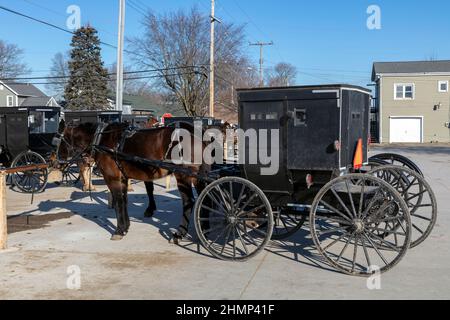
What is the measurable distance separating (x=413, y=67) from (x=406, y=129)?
628 cm

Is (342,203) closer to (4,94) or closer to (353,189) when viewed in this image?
(353,189)

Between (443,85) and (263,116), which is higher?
(443,85)

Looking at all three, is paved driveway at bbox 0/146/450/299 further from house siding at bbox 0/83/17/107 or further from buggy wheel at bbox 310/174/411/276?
house siding at bbox 0/83/17/107

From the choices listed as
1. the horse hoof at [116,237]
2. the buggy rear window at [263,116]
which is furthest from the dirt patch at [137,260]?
the buggy rear window at [263,116]

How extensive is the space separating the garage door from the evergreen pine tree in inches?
1144

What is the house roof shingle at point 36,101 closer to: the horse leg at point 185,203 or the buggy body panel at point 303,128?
the horse leg at point 185,203

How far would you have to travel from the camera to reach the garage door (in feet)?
155

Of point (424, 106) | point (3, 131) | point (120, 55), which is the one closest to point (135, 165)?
point (3, 131)

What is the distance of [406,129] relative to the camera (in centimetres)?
4744

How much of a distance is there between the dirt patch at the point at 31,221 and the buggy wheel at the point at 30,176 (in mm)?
3399

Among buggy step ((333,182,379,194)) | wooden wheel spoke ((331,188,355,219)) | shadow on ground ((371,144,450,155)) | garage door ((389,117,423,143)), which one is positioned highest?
garage door ((389,117,423,143))

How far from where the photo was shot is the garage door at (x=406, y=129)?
155 ft

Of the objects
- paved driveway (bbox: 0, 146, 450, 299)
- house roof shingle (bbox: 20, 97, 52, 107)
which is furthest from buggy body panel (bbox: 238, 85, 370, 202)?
house roof shingle (bbox: 20, 97, 52, 107)
